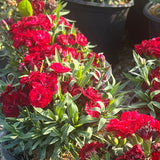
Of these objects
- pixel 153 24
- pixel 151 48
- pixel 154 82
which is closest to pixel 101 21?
pixel 153 24

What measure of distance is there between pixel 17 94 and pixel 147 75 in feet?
2.69

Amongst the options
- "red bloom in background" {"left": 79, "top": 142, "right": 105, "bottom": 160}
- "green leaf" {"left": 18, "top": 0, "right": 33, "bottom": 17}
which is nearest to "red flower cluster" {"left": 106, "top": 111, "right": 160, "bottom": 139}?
"red bloom in background" {"left": 79, "top": 142, "right": 105, "bottom": 160}

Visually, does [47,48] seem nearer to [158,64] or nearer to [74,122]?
[74,122]

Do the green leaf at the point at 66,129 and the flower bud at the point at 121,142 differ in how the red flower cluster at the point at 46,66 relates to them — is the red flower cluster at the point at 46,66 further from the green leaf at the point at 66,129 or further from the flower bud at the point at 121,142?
the flower bud at the point at 121,142

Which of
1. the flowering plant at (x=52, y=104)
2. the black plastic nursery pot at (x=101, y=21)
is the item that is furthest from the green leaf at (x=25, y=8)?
the black plastic nursery pot at (x=101, y=21)

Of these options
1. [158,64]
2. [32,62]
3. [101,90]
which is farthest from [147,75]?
[32,62]

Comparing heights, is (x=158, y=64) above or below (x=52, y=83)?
below

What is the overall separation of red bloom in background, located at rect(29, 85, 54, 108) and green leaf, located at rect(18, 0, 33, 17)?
1190 mm

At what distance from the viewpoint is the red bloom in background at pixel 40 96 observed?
5.24ft

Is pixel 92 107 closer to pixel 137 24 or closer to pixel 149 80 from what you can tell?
pixel 149 80

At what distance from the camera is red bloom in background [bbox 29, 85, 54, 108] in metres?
1.60

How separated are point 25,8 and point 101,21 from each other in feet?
3.22

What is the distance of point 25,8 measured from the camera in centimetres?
265

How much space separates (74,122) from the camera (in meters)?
1.79
